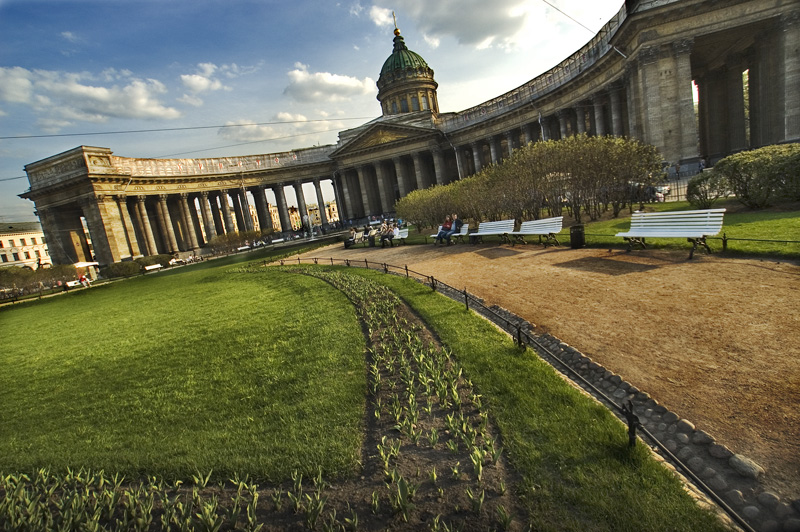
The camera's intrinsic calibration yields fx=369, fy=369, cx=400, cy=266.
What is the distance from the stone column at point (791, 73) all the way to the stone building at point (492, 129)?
53 millimetres

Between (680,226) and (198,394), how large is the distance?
→ 32.1 feet

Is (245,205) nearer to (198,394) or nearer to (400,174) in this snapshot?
(400,174)

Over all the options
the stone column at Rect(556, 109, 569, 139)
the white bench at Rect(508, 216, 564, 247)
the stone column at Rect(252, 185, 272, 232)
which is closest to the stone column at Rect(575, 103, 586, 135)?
the stone column at Rect(556, 109, 569, 139)

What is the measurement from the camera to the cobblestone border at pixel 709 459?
7.39ft

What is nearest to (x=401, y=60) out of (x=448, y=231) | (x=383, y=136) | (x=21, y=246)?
(x=383, y=136)

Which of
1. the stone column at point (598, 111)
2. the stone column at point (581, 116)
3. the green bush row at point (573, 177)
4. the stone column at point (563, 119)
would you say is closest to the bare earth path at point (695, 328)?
the green bush row at point (573, 177)

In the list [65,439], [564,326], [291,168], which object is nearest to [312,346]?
[65,439]

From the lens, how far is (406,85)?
2373 inches

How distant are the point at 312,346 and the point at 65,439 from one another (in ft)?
10.7

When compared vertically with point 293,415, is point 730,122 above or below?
above

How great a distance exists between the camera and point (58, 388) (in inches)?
250

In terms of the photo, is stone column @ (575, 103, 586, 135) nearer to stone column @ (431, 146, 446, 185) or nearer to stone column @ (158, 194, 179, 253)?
stone column @ (431, 146, 446, 185)

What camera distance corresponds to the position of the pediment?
47844 mm

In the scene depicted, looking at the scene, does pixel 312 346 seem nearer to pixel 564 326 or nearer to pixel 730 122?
pixel 564 326
